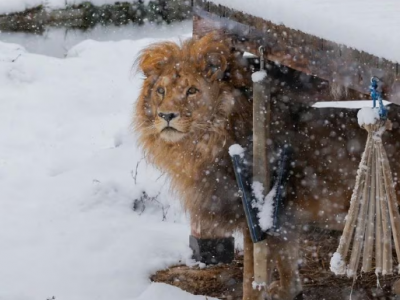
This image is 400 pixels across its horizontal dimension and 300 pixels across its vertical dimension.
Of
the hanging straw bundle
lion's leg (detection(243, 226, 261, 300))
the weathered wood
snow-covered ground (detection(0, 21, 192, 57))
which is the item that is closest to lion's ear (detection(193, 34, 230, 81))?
lion's leg (detection(243, 226, 261, 300))

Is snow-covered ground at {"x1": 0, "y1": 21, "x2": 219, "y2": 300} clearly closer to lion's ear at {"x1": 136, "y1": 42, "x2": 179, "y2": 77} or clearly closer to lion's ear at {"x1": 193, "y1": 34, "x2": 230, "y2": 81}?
lion's ear at {"x1": 136, "y1": 42, "x2": 179, "y2": 77}

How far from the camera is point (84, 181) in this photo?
25.3ft

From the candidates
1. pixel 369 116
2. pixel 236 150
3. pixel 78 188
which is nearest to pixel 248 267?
pixel 236 150

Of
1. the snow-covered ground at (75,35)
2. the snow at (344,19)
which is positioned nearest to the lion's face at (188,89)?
the snow at (344,19)

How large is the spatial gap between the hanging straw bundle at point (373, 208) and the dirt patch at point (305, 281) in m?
1.97

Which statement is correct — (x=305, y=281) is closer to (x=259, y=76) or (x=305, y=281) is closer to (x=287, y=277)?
(x=287, y=277)

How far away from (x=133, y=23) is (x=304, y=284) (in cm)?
751

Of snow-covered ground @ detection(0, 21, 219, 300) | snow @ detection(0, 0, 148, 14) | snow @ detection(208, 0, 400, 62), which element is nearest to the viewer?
snow @ detection(208, 0, 400, 62)

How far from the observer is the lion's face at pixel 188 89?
4684 millimetres

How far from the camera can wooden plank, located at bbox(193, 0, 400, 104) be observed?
3.48 meters

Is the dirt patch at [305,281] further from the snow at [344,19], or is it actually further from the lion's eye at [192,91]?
the snow at [344,19]

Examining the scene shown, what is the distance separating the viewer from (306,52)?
4.00 meters

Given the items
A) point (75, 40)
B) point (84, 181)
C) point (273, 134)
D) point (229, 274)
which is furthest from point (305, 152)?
point (75, 40)

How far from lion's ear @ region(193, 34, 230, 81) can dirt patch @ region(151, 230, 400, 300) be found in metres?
1.82
